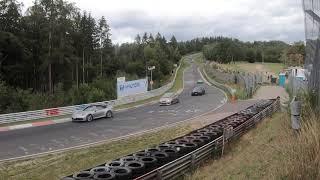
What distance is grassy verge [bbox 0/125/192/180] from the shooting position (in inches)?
605

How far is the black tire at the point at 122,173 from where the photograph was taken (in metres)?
9.15

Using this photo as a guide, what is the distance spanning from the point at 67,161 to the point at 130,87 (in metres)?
39.9

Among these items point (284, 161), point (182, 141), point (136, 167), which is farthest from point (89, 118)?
point (284, 161)

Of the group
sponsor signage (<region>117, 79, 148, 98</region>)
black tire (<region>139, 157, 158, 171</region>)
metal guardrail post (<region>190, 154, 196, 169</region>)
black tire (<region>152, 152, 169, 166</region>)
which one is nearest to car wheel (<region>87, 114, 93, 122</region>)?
sponsor signage (<region>117, 79, 148, 98</region>)

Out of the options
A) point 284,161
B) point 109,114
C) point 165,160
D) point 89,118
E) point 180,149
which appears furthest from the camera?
point 109,114

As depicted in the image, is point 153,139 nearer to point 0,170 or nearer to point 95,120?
point 0,170

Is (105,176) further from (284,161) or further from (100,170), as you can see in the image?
(284,161)

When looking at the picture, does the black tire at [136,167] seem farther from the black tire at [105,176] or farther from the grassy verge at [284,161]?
the grassy verge at [284,161]

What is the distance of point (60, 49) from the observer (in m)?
81.6

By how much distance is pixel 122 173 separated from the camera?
9383 mm

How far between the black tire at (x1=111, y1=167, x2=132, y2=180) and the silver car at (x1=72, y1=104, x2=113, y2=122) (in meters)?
23.6

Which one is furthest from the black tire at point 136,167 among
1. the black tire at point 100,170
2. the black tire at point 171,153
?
the black tire at point 171,153

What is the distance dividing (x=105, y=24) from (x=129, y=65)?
13.6 meters

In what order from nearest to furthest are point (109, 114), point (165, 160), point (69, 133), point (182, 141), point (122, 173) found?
point (122, 173), point (165, 160), point (182, 141), point (69, 133), point (109, 114)
